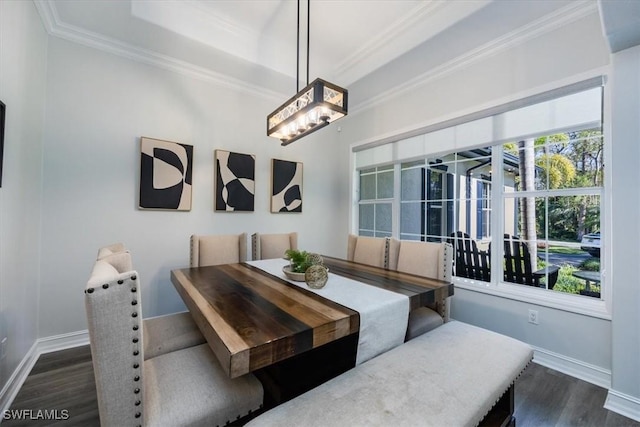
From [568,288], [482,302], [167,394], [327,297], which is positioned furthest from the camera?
[482,302]

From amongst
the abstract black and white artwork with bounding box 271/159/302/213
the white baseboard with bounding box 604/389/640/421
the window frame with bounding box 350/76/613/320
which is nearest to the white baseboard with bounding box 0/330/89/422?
the abstract black and white artwork with bounding box 271/159/302/213

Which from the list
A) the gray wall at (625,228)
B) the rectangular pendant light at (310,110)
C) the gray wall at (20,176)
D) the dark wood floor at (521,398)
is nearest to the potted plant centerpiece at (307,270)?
the rectangular pendant light at (310,110)

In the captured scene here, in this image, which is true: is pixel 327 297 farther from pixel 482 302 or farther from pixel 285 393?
pixel 482 302

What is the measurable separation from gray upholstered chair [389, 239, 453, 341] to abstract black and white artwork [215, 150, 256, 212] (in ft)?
6.55

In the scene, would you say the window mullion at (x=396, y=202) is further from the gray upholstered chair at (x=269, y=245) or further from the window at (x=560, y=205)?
the gray upholstered chair at (x=269, y=245)

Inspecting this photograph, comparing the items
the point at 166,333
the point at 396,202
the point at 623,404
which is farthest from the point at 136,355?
the point at 396,202

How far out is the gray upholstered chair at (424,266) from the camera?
203 cm

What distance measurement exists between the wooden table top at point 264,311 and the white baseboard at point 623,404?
124cm

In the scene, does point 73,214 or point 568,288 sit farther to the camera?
point 73,214

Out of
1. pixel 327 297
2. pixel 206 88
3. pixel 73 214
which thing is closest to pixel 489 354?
pixel 327 297

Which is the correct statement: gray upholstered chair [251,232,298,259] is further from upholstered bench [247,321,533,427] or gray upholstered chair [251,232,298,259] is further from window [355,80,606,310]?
upholstered bench [247,321,533,427]

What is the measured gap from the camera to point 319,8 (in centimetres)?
261

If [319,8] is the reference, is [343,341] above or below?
below

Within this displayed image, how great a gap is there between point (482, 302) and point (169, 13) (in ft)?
13.7
